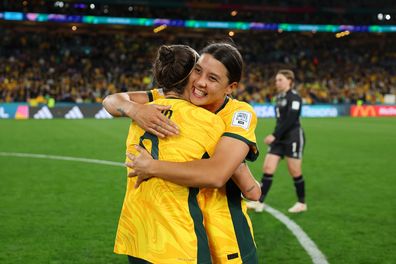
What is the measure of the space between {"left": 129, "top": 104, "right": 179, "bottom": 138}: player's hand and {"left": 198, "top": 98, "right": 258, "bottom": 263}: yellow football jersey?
267 mm

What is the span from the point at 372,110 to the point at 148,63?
56.9 ft

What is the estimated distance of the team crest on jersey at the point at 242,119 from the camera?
238 cm

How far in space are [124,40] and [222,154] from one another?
4275 cm

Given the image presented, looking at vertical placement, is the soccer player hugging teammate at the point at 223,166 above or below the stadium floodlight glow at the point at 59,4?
below

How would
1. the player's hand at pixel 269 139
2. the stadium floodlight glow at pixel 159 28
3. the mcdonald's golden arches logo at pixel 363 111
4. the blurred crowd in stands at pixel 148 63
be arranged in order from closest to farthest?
the player's hand at pixel 269 139 → the mcdonald's golden arches logo at pixel 363 111 → the blurred crowd in stands at pixel 148 63 → the stadium floodlight glow at pixel 159 28

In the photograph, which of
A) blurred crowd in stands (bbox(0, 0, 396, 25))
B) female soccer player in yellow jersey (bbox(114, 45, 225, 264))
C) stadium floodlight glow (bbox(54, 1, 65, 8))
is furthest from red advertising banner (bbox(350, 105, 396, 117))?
female soccer player in yellow jersey (bbox(114, 45, 225, 264))

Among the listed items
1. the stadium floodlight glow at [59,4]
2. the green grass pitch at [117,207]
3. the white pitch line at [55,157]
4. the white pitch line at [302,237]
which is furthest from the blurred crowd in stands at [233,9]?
the white pitch line at [302,237]

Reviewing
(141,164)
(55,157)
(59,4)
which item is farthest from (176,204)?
(59,4)

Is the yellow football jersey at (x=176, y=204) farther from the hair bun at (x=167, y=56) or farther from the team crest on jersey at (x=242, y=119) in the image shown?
the hair bun at (x=167, y=56)

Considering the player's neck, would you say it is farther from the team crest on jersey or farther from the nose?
the team crest on jersey

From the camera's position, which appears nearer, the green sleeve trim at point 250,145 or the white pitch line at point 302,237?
the green sleeve trim at point 250,145

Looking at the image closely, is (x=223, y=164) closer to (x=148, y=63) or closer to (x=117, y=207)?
(x=117, y=207)

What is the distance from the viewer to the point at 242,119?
2.40 metres

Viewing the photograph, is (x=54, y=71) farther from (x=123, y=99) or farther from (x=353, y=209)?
(x=123, y=99)
